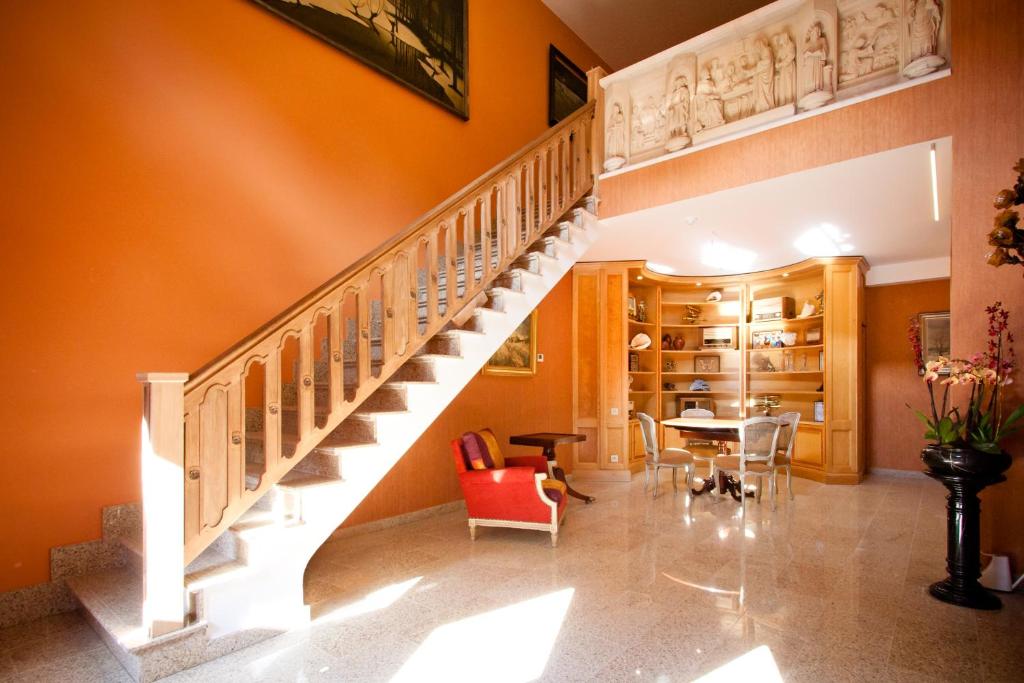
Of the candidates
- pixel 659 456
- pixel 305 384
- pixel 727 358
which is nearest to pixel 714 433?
pixel 659 456

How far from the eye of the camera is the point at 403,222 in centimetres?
545

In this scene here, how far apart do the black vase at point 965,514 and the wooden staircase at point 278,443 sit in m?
3.20

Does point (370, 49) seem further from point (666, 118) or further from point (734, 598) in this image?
point (734, 598)

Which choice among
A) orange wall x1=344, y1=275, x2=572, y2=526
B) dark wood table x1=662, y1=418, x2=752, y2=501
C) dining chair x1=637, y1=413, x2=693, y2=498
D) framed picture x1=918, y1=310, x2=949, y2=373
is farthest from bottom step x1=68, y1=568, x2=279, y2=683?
framed picture x1=918, y1=310, x2=949, y2=373

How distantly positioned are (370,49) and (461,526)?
4727 mm

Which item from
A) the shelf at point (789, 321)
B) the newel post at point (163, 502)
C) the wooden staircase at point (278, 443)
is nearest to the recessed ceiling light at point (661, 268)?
the shelf at point (789, 321)

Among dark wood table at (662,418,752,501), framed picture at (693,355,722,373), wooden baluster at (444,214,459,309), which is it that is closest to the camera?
wooden baluster at (444,214,459,309)

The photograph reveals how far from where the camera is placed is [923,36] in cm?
398

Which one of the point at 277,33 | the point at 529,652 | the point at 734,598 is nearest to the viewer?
the point at 529,652

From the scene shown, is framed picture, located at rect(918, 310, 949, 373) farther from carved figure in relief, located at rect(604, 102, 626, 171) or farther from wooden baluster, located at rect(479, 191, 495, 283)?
wooden baluster, located at rect(479, 191, 495, 283)

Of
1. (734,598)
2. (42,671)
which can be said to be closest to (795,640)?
(734,598)

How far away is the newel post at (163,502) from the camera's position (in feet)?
8.27

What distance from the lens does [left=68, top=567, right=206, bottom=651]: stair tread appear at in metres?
2.53

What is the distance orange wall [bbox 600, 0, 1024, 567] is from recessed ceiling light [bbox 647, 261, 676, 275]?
152 inches
